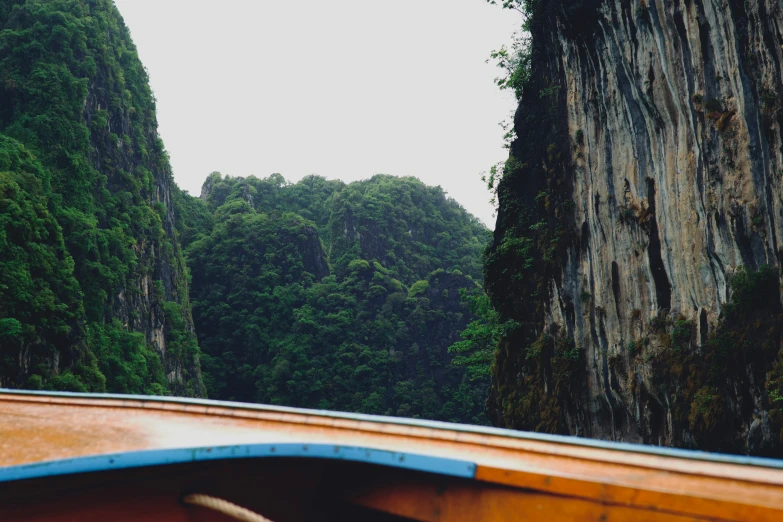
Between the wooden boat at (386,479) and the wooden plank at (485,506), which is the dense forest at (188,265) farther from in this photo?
the wooden plank at (485,506)

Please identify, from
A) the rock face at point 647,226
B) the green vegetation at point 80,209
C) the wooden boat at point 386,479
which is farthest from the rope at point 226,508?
the green vegetation at point 80,209

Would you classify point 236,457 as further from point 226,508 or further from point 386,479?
point 386,479

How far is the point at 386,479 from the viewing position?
1350 mm

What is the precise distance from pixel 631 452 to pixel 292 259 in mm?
38529

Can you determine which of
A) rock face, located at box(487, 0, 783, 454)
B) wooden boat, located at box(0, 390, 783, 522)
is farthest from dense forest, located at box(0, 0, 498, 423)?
wooden boat, located at box(0, 390, 783, 522)

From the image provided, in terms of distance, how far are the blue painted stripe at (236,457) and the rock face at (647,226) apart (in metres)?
5.42

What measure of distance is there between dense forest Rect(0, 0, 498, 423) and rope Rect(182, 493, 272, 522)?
11.7 metres

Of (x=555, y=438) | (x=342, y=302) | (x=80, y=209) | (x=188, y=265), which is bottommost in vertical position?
(x=555, y=438)

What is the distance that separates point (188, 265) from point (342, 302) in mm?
9818

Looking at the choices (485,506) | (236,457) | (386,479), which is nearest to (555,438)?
(485,506)

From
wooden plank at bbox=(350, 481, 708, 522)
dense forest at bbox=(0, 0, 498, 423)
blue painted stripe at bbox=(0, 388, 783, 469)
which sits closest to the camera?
wooden plank at bbox=(350, 481, 708, 522)

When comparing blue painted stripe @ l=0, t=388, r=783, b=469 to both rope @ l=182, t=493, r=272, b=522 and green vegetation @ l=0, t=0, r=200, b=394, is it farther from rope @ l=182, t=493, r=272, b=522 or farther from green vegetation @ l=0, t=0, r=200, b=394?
green vegetation @ l=0, t=0, r=200, b=394

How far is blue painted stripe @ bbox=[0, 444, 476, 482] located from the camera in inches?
48.8

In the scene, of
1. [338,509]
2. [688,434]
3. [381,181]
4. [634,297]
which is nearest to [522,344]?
[634,297]
